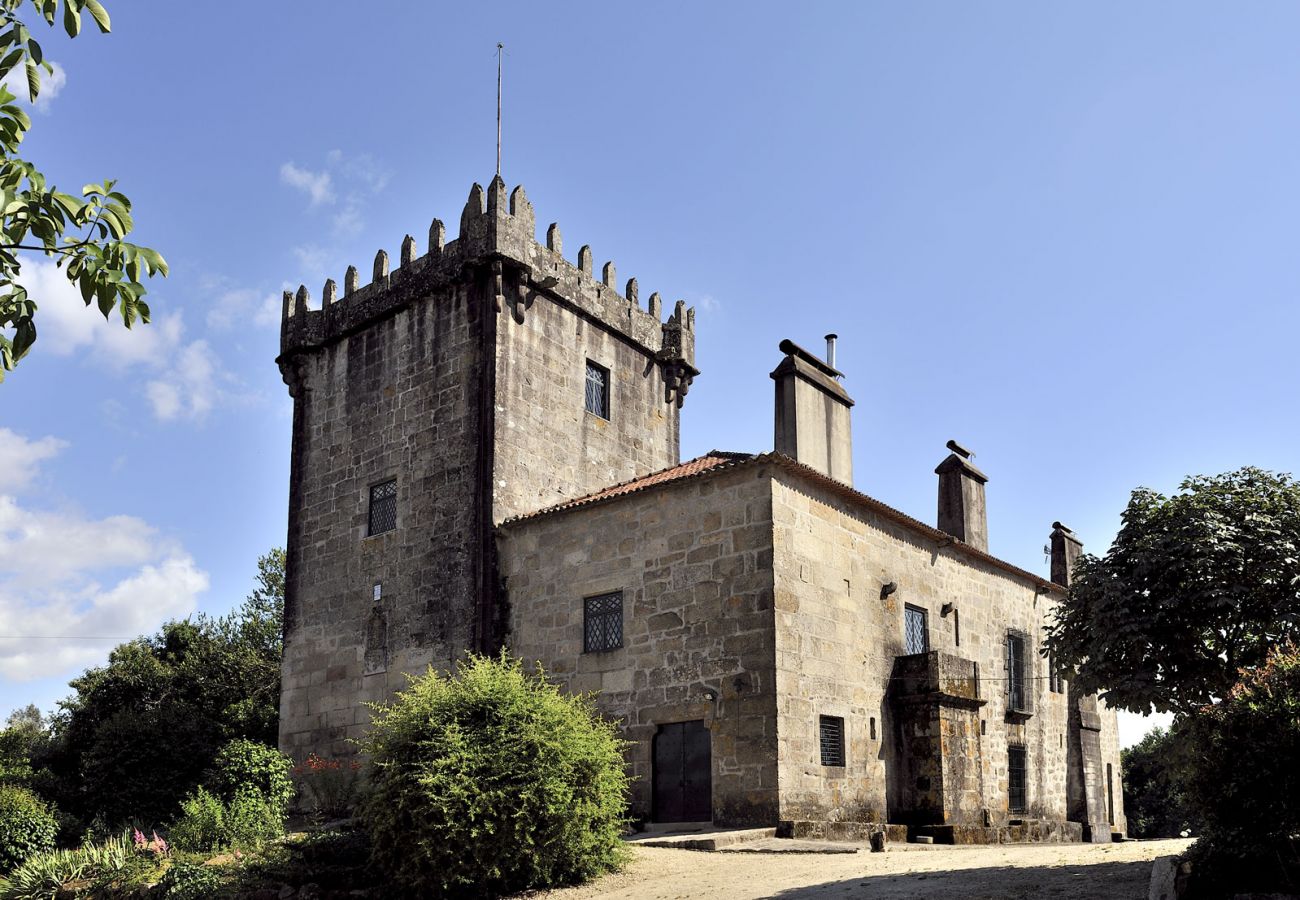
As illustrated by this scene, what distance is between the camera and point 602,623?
69.0ft

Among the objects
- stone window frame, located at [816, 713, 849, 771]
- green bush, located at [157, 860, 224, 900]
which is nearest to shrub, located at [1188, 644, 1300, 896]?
stone window frame, located at [816, 713, 849, 771]

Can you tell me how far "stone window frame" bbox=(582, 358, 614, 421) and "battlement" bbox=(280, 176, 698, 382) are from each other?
2.96 ft

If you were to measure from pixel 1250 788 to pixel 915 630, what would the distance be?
12.7 m

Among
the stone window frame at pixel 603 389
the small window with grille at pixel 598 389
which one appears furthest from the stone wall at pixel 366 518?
the small window with grille at pixel 598 389

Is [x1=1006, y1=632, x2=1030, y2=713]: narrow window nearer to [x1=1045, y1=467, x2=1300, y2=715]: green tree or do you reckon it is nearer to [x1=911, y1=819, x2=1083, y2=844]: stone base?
[x1=911, y1=819, x2=1083, y2=844]: stone base

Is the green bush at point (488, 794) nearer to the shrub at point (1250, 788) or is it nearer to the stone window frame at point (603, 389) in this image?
the shrub at point (1250, 788)

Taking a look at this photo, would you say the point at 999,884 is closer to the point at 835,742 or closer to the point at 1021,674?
the point at 835,742


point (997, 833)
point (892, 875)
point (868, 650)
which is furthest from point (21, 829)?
point (997, 833)

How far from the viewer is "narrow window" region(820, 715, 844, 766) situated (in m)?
19.4

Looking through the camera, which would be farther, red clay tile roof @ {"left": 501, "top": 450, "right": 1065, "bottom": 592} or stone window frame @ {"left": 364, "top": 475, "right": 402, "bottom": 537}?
stone window frame @ {"left": 364, "top": 475, "right": 402, "bottom": 537}

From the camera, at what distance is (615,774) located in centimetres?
1507

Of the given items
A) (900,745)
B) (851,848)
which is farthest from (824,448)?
(851,848)

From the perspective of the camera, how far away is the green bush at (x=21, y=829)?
68.4ft

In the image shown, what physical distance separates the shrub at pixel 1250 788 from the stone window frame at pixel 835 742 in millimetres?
9055
